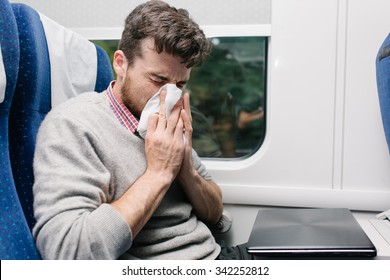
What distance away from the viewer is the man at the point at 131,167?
2.82 ft

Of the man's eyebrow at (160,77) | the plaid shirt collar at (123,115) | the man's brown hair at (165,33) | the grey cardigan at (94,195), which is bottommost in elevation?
the grey cardigan at (94,195)

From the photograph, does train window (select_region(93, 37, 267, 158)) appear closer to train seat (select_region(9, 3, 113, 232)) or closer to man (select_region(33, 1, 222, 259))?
man (select_region(33, 1, 222, 259))

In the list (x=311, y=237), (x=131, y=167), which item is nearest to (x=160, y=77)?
(x=131, y=167)

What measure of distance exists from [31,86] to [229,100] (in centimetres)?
87

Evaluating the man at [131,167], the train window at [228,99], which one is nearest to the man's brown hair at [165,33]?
the man at [131,167]

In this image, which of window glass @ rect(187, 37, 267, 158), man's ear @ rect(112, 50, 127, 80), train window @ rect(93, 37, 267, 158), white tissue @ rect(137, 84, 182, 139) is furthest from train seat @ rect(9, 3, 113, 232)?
window glass @ rect(187, 37, 267, 158)

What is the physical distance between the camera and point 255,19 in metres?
1.47

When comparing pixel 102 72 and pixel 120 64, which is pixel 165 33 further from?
pixel 102 72

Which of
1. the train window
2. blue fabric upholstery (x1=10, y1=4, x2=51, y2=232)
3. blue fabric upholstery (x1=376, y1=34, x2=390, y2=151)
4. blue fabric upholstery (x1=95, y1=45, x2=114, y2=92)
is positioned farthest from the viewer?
the train window

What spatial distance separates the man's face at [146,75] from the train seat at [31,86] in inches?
7.6

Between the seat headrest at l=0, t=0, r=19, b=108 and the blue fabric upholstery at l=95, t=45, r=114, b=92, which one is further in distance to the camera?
the blue fabric upholstery at l=95, t=45, r=114, b=92

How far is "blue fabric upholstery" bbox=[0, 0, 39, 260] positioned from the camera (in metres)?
0.85

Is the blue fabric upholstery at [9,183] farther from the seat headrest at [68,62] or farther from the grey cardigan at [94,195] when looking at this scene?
the seat headrest at [68,62]

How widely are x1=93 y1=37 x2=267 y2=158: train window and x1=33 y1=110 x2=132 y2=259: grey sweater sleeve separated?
0.80 m
